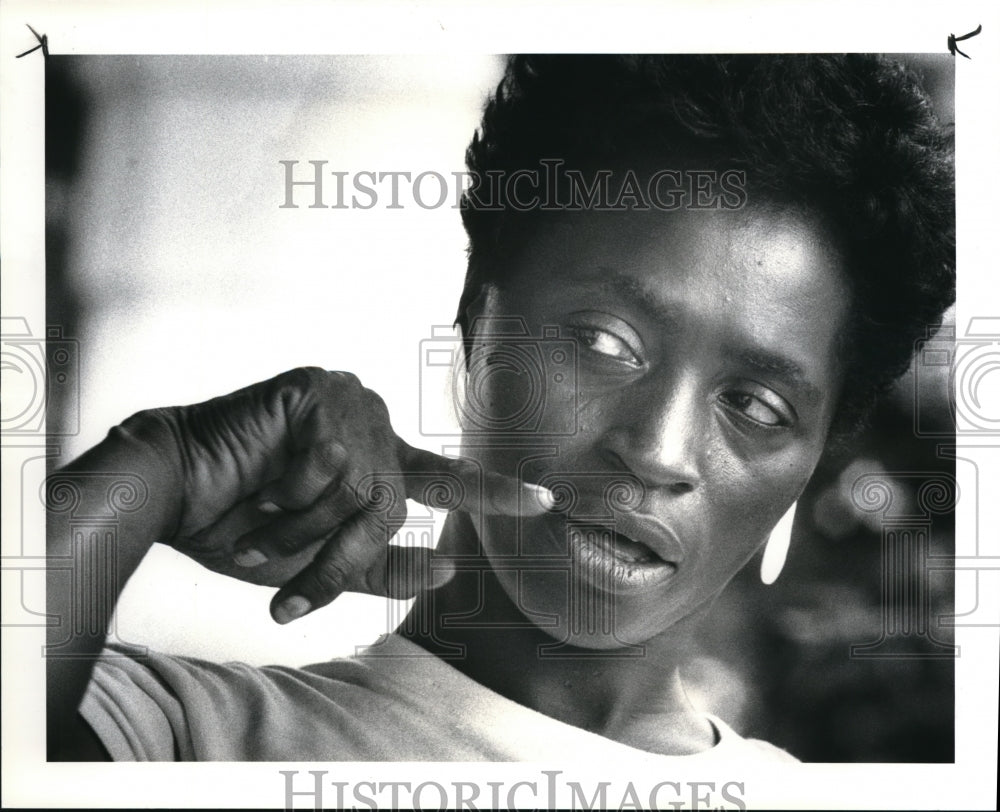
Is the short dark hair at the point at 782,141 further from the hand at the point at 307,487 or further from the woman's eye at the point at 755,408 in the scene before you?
the hand at the point at 307,487

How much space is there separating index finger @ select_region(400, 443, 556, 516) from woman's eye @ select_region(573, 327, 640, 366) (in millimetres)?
338

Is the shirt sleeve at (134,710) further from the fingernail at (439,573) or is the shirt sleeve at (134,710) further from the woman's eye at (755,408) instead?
the woman's eye at (755,408)

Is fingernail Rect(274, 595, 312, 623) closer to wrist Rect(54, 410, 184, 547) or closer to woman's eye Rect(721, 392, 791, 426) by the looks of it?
wrist Rect(54, 410, 184, 547)

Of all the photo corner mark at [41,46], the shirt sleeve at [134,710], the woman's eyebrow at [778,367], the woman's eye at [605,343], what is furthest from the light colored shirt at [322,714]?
the photo corner mark at [41,46]

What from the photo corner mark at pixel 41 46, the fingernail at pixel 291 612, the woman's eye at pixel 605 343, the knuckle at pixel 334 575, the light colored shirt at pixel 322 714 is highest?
the photo corner mark at pixel 41 46

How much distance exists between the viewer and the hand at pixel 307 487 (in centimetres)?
228

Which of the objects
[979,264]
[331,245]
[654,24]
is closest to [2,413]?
[331,245]

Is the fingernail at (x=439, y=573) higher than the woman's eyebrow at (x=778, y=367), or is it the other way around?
the woman's eyebrow at (x=778, y=367)

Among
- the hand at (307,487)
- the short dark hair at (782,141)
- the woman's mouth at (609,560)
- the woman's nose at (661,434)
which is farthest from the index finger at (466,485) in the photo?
the short dark hair at (782,141)

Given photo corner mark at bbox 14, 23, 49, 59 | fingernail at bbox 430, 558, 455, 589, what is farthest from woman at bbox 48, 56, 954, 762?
photo corner mark at bbox 14, 23, 49, 59

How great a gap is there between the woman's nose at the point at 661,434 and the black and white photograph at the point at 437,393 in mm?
17

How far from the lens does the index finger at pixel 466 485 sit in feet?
7.50

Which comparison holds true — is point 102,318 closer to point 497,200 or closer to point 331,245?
point 331,245

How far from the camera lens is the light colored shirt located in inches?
89.7
